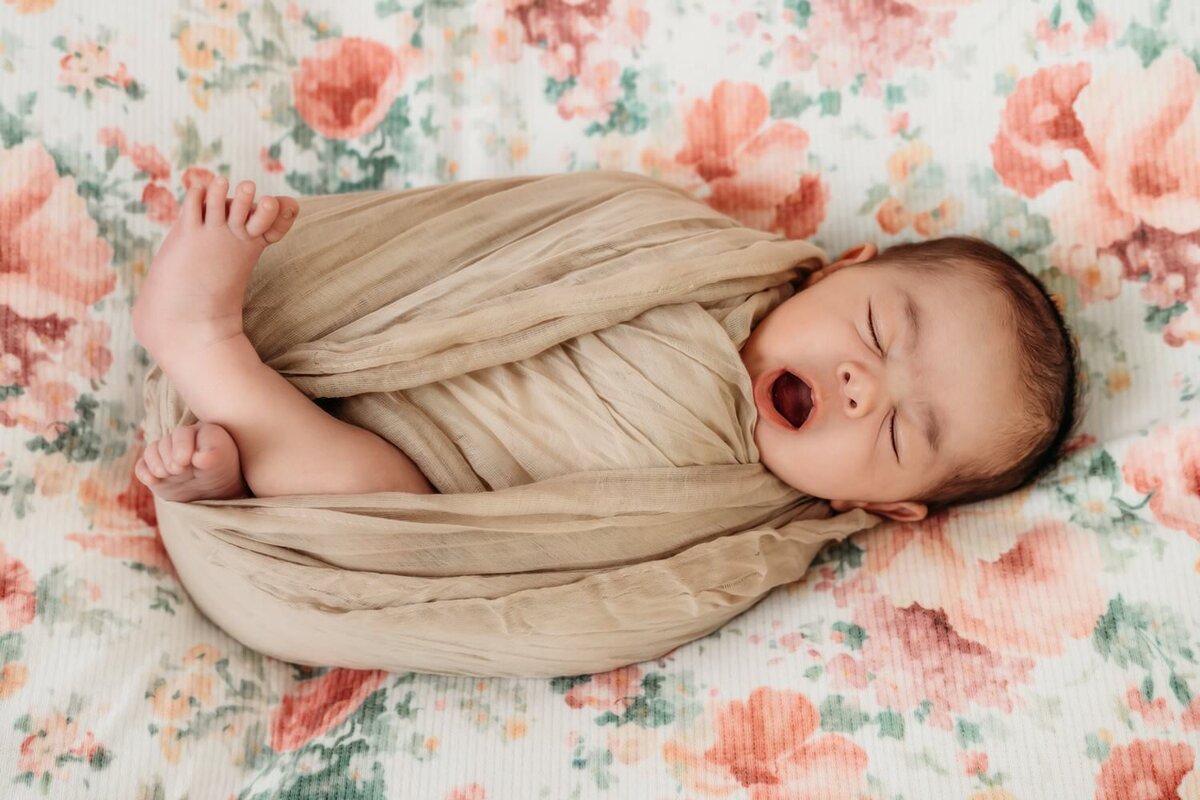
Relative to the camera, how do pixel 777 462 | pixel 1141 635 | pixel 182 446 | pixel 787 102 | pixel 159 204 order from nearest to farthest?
pixel 182 446 → pixel 1141 635 → pixel 777 462 → pixel 159 204 → pixel 787 102

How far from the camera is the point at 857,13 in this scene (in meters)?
1.36

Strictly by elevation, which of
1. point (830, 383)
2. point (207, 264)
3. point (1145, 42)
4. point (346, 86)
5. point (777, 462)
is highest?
point (1145, 42)

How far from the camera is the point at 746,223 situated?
1.39 meters

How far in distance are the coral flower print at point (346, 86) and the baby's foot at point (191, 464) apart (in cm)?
56

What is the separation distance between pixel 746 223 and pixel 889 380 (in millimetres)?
394

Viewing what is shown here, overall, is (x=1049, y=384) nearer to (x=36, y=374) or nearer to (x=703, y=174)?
(x=703, y=174)

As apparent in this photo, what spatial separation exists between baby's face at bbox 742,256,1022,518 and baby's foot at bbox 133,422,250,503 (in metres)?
0.57

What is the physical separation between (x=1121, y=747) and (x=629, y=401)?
612 mm

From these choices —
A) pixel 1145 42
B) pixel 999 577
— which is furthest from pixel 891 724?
pixel 1145 42

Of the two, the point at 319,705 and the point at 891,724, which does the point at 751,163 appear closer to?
the point at 891,724

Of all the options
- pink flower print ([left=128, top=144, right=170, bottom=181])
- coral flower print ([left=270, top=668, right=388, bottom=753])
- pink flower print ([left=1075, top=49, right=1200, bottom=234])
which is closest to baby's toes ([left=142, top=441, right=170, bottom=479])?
coral flower print ([left=270, top=668, right=388, bottom=753])

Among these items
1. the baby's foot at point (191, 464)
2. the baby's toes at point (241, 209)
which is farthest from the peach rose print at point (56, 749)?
the baby's toes at point (241, 209)

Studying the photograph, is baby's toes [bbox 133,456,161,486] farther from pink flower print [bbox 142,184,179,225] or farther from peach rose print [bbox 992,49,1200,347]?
peach rose print [bbox 992,49,1200,347]

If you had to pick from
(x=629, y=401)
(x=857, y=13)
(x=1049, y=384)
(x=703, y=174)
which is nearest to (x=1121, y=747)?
(x=1049, y=384)
